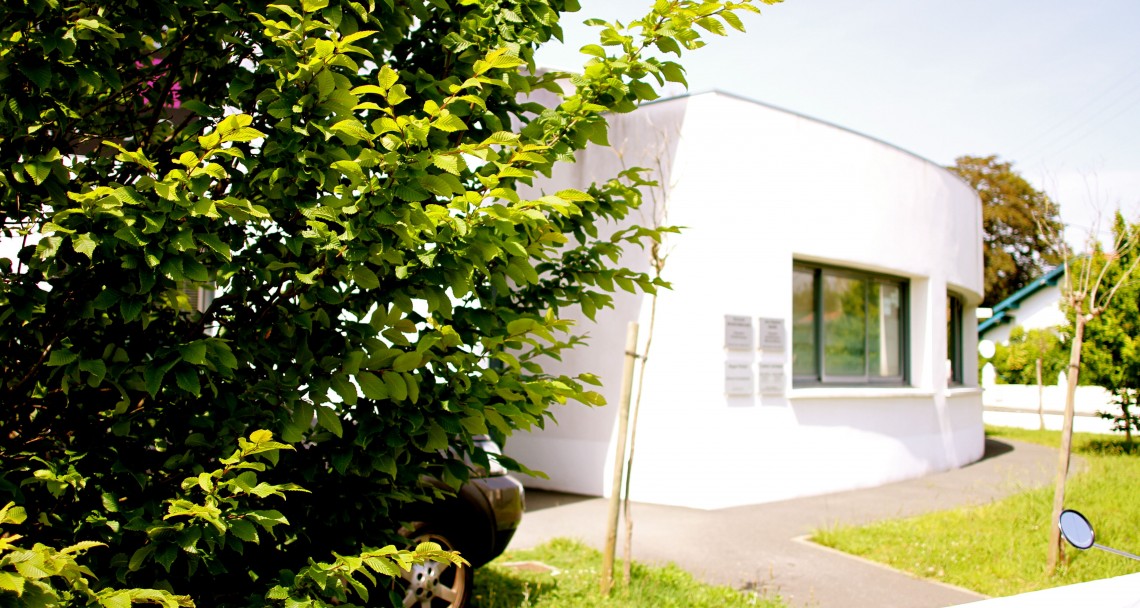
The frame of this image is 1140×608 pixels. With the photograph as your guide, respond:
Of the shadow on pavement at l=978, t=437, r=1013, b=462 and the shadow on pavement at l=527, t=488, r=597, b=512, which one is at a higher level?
the shadow on pavement at l=978, t=437, r=1013, b=462

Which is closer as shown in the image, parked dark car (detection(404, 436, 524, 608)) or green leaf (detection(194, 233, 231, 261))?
green leaf (detection(194, 233, 231, 261))

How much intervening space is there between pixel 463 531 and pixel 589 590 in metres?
1.08

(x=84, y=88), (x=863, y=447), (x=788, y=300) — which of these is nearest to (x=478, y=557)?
(x=84, y=88)

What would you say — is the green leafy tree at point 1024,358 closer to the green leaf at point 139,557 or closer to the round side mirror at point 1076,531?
the round side mirror at point 1076,531

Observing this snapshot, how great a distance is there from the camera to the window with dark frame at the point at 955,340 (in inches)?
650

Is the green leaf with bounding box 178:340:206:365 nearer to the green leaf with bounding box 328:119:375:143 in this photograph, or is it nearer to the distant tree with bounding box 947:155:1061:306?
the green leaf with bounding box 328:119:375:143

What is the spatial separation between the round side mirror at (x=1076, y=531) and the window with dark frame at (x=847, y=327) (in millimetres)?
7337

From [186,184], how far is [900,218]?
11.8m

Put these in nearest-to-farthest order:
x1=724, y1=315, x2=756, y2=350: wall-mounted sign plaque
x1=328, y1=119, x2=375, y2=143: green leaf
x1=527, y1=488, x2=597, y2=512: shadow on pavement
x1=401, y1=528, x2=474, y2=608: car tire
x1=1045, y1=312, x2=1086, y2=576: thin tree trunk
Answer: x1=328, y1=119, x2=375, y2=143: green leaf
x1=401, y1=528, x2=474, y2=608: car tire
x1=1045, y1=312, x2=1086, y2=576: thin tree trunk
x1=527, y1=488, x2=597, y2=512: shadow on pavement
x1=724, y1=315, x2=756, y2=350: wall-mounted sign plaque

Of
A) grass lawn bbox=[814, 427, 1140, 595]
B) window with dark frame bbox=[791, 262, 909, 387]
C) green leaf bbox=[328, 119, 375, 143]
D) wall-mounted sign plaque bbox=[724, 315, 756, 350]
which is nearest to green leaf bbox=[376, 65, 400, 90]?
green leaf bbox=[328, 119, 375, 143]

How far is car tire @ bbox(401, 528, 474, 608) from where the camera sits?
16.3ft

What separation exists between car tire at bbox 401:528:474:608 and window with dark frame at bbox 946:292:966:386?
1358 centimetres

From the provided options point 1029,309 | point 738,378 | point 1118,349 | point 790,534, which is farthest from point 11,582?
point 1029,309

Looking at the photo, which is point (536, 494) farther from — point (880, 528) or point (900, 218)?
point (900, 218)
